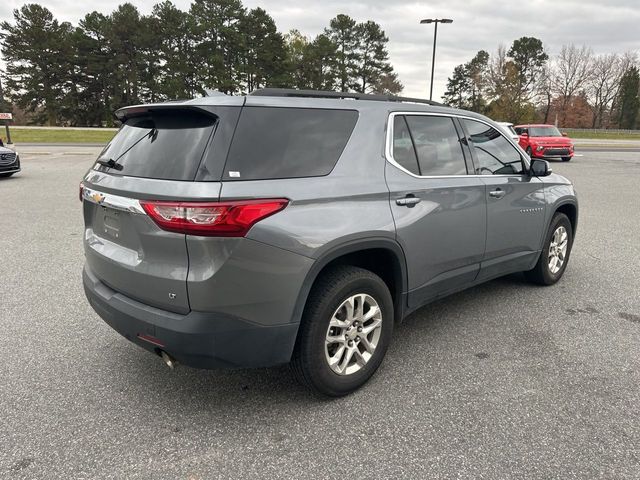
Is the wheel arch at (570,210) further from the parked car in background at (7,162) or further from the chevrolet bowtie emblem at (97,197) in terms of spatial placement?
the parked car in background at (7,162)

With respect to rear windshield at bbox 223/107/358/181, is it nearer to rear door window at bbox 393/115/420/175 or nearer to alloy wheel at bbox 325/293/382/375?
rear door window at bbox 393/115/420/175

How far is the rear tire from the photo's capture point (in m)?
4.55

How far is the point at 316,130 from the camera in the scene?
8.64ft

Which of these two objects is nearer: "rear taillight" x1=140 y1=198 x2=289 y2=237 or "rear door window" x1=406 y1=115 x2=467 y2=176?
"rear taillight" x1=140 y1=198 x2=289 y2=237

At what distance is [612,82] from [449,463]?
89.1 meters

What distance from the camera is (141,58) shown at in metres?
59.7

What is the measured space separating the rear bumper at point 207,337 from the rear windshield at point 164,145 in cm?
70

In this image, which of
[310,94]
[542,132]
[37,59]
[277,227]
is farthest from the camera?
[37,59]

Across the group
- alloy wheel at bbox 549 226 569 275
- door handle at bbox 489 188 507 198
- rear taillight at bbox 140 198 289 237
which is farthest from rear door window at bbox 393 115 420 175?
alloy wheel at bbox 549 226 569 275

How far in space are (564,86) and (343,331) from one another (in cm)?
7881

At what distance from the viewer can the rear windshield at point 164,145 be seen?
7.62 feet

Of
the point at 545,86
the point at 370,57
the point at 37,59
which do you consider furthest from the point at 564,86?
the point at 37,59

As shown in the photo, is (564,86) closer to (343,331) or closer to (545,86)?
(545,86)

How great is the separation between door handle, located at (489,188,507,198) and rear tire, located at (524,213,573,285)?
103 cm
